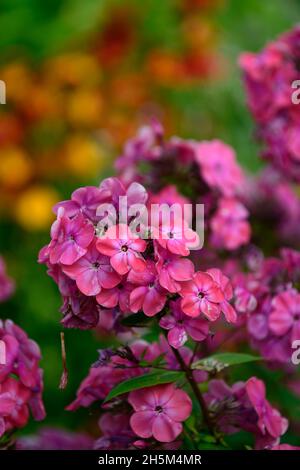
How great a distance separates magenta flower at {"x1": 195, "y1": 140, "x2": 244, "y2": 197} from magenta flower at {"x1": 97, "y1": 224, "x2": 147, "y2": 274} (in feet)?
1.10

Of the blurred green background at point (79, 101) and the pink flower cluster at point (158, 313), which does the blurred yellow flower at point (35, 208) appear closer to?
the blurred green background at point (79, 101)

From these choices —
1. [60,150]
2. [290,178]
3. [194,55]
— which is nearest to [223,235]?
[290,178]

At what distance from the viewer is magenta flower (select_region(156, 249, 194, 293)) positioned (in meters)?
0.68

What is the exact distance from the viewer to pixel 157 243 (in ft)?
2.29

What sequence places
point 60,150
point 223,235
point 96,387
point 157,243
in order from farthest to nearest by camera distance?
point 60,150
point 223,235
point 96,387
point 157,243

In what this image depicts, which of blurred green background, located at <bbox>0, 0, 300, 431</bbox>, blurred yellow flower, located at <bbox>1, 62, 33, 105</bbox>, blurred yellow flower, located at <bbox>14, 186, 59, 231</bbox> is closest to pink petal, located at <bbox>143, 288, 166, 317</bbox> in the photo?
blurred green background, located at <bbox>0, 0, 300, 431</bbox>

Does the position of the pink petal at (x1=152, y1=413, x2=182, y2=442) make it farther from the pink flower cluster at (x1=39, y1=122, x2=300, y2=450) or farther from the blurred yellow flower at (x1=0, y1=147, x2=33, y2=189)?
the blurred yellow flower at (x1=0, y1=147, x2=33, y2=189)

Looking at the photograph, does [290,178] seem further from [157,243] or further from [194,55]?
[194,55]

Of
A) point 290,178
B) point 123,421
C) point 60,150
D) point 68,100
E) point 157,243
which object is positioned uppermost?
point 68,100

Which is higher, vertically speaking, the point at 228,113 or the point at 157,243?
the point at 228,113

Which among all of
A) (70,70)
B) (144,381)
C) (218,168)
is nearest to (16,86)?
(70,70)

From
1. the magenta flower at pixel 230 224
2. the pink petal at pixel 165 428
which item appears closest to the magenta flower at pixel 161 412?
the pink petal at pixel 165 428

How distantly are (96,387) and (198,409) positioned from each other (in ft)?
0.35

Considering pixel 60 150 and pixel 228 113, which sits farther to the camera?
pixel 228 113
